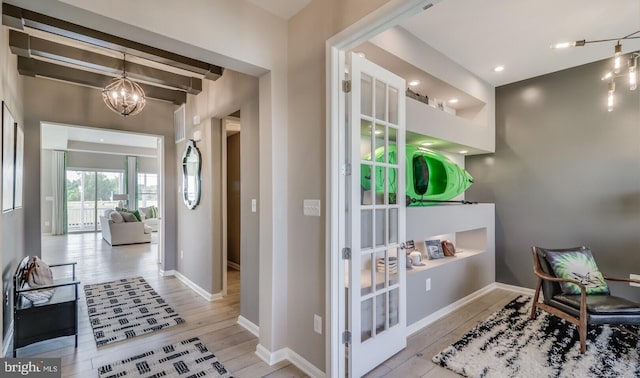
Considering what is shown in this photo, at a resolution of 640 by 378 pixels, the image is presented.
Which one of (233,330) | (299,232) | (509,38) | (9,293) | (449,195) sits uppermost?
(509,38)

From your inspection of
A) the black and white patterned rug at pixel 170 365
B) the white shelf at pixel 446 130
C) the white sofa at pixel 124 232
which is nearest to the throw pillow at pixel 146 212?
the white sofa at pixel 124 232

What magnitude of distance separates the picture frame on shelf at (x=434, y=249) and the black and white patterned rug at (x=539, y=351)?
2.60 ft

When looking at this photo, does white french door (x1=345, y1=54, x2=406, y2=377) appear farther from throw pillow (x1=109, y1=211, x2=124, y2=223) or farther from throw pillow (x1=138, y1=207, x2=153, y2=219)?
throw pillow (x1=138, y1=207, x2=153, y2=219)

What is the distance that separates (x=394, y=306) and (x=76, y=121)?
4.46m

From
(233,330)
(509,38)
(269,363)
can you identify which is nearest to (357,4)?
(509,38)

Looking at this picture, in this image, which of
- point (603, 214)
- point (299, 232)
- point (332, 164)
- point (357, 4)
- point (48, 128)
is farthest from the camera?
point (48, 128)

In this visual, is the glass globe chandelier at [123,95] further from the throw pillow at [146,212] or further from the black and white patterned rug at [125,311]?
the throw pillow at [146,212]

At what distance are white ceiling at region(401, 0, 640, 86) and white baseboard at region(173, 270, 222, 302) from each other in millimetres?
3715

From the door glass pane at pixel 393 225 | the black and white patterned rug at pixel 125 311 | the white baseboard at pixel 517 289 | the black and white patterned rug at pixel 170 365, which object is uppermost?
the door glass pane at pixel 393 225

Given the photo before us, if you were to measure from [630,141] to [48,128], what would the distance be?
10.2 metres

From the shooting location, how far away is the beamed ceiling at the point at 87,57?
232 cm

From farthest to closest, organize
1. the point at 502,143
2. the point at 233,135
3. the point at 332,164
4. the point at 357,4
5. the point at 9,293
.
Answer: the point at 233,135 < the point at 502,143 < the point at 9,293 < the point at 332,164 < the point at 357,4

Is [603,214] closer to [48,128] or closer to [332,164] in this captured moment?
[332,164]

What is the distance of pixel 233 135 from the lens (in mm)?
5340
